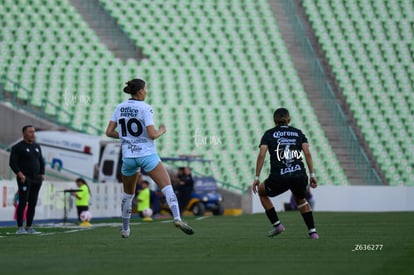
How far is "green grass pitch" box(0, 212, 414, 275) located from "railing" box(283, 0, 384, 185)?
78.4 ft

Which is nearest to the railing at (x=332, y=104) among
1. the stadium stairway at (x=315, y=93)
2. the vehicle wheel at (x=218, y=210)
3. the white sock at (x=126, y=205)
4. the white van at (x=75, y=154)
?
the stadium stairway at (x=315, y=93)

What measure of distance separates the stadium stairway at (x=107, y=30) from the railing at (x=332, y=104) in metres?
6.60

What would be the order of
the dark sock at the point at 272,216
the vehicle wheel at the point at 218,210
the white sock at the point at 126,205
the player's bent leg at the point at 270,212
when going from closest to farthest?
the white sock at the point at 126,205, the player's bent leg at the point at 270,212, the dark sock at the point at 272,216, the vehicle wheel at the point at 218,210

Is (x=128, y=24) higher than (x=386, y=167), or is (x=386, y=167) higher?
(x=128, y=24)

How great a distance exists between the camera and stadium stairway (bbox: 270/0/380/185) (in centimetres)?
3775

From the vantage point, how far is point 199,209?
→ 3275cm

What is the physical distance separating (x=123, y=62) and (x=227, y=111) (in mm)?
4272

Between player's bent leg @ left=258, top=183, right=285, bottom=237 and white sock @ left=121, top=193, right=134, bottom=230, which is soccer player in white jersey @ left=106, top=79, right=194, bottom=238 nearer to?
white sock @ left=121, top=193, right=134, bottom=230

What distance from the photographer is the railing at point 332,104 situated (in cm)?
3784

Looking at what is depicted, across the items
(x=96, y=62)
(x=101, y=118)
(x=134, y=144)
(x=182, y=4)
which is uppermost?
(x=182, y=4)

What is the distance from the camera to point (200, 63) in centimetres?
3866

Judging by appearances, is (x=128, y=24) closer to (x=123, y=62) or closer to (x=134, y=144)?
(x=123, y=62)

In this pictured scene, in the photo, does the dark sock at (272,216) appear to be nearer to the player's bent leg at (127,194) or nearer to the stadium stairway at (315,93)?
the player's bent leg at (127,194)

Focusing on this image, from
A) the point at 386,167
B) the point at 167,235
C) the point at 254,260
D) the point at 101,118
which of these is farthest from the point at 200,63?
the point at 254,260
